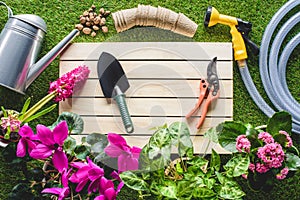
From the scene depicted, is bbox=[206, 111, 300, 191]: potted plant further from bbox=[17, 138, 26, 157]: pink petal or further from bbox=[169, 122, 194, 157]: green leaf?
bbox=[17, 138, 26, 157]: pink petal

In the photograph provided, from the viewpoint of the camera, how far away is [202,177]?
112 centimetres

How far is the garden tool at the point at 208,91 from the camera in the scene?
1.40m

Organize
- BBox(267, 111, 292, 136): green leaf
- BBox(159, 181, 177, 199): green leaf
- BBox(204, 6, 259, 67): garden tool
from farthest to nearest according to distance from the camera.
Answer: BBox(204, 6, 259, 67): garden tool, BBox(267, 111, 292, 136): green leaf, BBox(159, 181, 177, 199): green leaf

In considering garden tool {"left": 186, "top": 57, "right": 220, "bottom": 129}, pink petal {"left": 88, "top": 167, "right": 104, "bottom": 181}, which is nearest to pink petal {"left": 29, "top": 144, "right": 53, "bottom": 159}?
pink petal {"left": 88, "top": 167, "right": 104, "bottom": 181}

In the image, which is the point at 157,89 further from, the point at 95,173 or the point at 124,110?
the point at 95,173

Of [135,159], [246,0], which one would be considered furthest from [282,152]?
[246,0]

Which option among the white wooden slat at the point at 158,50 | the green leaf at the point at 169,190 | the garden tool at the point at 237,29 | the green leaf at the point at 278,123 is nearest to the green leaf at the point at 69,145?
the green leaf at the point at 169,190

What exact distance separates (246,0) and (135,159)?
66 cm

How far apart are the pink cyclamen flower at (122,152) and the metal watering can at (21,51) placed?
1.34 feet

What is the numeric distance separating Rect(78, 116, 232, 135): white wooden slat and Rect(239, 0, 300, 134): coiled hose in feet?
0.47

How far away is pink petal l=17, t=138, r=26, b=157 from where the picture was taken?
1.14 metres

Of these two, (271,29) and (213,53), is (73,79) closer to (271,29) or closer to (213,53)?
(213,53)

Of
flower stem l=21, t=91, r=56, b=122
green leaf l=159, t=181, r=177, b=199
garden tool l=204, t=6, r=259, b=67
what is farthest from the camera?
garden tool l=204, t=6, r=259, b=67

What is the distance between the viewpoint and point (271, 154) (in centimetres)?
113
